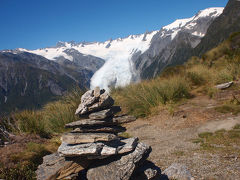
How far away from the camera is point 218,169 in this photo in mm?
5031

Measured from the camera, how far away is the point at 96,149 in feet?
13.7

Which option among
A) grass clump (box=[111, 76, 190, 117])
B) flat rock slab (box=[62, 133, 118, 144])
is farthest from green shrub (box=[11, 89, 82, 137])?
flat rock slab (box=[62, 133, 118, 144])

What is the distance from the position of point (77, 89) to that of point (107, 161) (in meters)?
8.65

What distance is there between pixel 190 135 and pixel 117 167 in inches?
189

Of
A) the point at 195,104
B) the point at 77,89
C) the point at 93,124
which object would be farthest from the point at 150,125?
the point at 93,124

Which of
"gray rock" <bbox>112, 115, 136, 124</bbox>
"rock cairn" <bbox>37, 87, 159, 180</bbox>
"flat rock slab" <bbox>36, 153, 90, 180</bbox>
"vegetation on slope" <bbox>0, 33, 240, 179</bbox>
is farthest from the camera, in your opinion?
"vegetation on slope" <bbox>0, 33, 240, 179</bbox>

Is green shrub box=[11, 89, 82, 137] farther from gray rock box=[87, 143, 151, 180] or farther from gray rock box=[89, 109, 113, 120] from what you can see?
gray rock box=[87, 143, 151, 180]

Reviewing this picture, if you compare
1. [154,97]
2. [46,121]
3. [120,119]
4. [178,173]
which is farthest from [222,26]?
[178,173]

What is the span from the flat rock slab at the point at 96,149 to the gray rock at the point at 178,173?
50.4 inches

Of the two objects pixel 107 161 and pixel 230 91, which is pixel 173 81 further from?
pixel 107 161

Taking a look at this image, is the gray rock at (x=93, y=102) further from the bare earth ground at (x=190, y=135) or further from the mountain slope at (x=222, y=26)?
the mountain slope at (x=222, y=26)

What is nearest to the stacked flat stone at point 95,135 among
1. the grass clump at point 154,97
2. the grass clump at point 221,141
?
the grass clump at point 221,141

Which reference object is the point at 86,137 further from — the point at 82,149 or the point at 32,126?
the point at 32,126

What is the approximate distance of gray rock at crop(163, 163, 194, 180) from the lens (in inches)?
190
